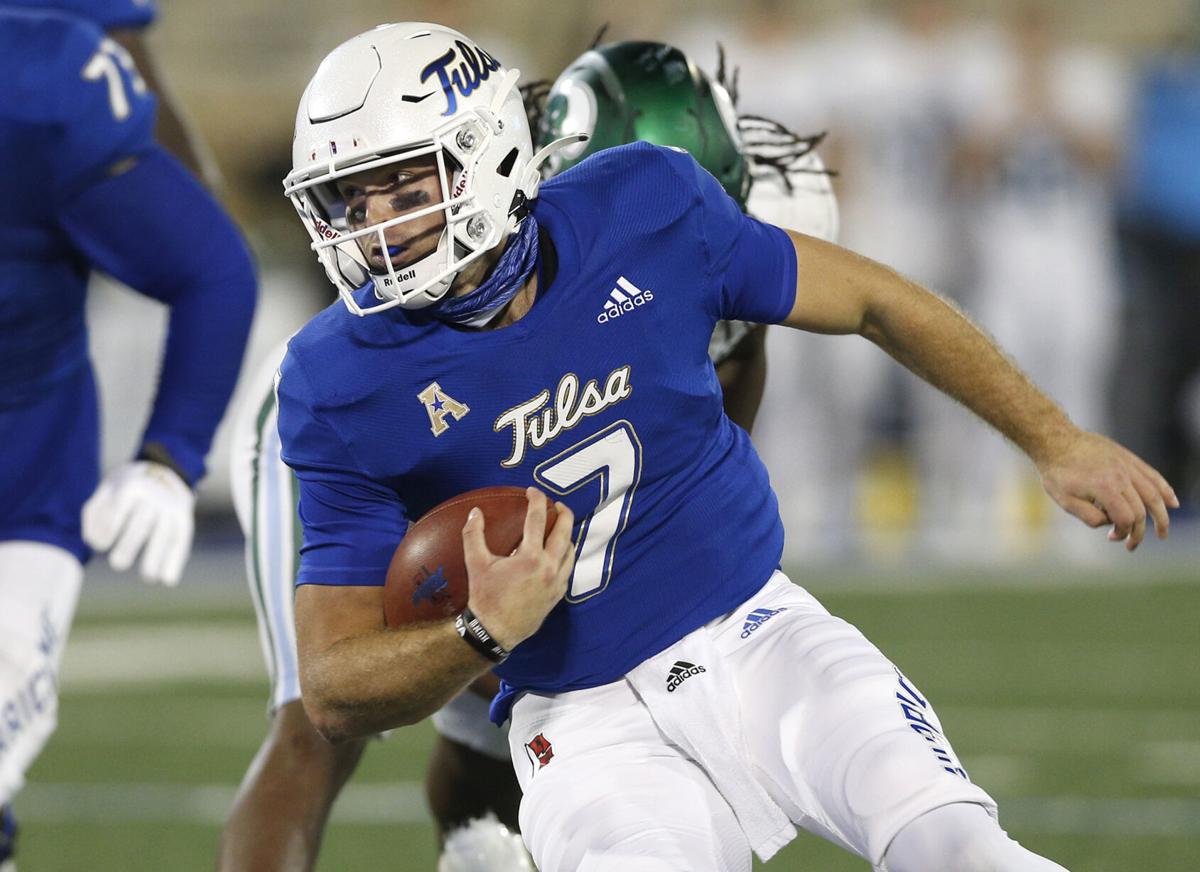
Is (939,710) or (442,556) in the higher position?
(442,556)

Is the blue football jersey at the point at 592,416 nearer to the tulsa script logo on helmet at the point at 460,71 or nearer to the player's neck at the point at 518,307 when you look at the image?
the player's neck at the point at 518,307

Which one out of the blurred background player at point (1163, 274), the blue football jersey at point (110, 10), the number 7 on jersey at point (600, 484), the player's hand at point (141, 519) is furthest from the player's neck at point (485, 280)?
the blurred background player at point (1163, 274)

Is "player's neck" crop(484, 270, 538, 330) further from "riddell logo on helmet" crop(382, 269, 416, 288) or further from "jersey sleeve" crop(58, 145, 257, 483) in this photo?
"jersey sleeve" crop(58, 145, 257, 483)

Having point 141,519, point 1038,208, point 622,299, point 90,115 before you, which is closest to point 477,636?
point 622,299

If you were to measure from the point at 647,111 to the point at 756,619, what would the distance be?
1109 millimetres

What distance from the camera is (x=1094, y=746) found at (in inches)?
246

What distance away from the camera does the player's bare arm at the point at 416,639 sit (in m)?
2.89

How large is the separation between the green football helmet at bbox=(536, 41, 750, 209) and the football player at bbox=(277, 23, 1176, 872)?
49cm

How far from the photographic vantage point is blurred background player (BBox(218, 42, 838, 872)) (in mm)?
3645

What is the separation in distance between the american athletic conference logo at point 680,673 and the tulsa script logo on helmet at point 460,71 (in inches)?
37.0

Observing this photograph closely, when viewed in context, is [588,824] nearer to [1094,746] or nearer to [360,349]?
[360,349]

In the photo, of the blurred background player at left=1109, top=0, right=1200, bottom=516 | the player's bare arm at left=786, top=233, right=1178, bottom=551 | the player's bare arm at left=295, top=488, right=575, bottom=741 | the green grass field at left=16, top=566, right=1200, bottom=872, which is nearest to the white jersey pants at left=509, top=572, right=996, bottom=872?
the player's bare arm at left=295, top=488, right=575, bottom=741

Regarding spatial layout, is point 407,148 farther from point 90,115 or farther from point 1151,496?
point 1151,496

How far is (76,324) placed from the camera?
13.4ft
